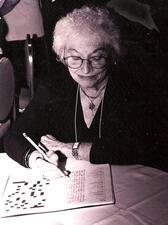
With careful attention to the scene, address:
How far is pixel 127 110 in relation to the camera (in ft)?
5.39

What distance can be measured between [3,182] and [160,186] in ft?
2.30

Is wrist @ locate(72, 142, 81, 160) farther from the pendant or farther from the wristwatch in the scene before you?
the pendant

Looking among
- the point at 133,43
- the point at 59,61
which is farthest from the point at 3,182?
the point at 133,43

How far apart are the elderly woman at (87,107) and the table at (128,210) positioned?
0.21 metres

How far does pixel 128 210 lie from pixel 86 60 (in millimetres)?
714

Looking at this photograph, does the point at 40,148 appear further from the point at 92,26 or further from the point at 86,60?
the point at 92,26

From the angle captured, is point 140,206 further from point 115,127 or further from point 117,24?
point 117,24

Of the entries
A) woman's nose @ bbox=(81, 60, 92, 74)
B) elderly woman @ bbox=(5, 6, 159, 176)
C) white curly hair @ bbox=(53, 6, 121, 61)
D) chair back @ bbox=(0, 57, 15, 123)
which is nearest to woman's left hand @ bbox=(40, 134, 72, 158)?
elderly woman @ bbox=(5, 6, 159, 176)

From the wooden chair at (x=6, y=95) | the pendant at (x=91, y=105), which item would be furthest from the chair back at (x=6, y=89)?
the pendant at (x=91, y=105)

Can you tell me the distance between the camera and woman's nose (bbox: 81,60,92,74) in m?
1.59

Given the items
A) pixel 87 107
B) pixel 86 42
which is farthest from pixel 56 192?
pixel 86 42

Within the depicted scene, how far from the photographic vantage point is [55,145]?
5.59 feet

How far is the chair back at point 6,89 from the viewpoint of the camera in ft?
5.31

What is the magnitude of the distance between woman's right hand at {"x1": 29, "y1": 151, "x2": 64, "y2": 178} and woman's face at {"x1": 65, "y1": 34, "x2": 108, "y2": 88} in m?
0.39
